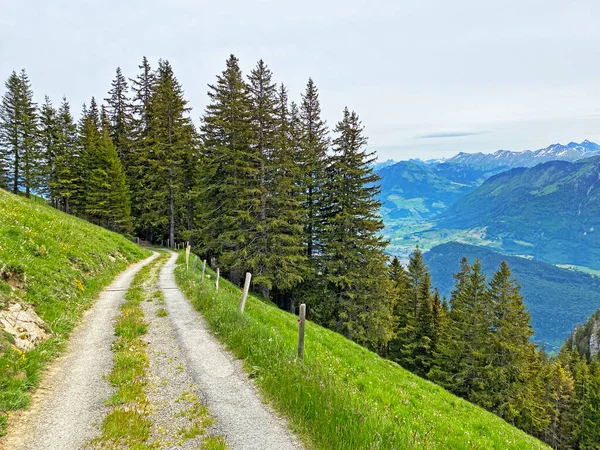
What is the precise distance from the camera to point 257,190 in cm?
2814

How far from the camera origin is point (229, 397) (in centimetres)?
716

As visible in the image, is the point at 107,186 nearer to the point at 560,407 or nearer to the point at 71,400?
the point at 71,400

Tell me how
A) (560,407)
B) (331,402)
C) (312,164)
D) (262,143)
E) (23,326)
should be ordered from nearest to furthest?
(331,402), (23,326), (262,143), (312,164), (560,407)

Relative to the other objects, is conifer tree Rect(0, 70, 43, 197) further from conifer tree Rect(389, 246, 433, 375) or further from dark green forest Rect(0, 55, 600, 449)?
conifer tree Rect(389, 246, 433, 375)

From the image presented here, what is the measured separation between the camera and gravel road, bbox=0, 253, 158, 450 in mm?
5634

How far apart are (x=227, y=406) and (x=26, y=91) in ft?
208

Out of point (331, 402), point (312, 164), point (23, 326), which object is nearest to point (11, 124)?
point (312, 164)

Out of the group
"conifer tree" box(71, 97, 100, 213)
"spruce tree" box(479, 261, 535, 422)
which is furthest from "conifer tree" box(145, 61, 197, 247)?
"spruce tree" box(479, 261, 535, 422)

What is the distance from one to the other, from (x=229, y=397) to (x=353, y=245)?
2517 centimetres

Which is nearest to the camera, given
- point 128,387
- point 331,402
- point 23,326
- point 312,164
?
point 331,402

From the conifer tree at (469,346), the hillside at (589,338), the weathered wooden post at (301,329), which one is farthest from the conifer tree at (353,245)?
the hillside at (589,338)

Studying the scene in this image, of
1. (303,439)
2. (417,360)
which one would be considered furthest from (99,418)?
(417,360)

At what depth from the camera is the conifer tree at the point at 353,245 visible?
3070 centimetres

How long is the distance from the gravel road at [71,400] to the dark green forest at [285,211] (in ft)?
61.6
